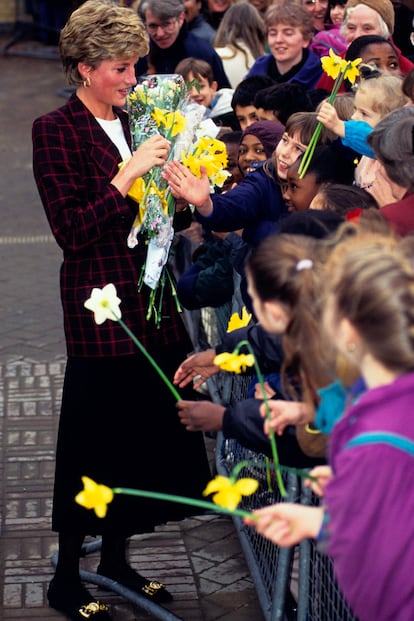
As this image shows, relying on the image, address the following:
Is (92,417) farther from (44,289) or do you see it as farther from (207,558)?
(44,289)

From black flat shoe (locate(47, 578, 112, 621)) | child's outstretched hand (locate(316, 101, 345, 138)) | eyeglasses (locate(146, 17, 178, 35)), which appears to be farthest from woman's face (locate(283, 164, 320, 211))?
eyeglasses (locate(146, 17, 178, 35))

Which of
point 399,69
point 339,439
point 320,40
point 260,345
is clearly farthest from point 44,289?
point 339,439

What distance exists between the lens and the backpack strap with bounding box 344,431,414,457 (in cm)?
220

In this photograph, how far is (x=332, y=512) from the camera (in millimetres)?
2273

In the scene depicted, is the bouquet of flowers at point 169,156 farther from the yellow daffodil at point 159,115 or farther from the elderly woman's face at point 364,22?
the elderly woman's face at point 364,22

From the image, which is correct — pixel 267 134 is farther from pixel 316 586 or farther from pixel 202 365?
pixel 316 586

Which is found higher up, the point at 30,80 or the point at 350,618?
the point at 350,618

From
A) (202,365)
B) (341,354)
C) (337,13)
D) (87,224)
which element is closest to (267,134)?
(87,224)

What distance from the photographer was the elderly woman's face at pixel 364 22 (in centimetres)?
628

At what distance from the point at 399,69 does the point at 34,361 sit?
9.64 ft

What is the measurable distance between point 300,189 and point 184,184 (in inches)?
19.8

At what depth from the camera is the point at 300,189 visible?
4234 millimetres

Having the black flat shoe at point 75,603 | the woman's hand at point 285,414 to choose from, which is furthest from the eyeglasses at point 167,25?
the woman's hand at point 285,414

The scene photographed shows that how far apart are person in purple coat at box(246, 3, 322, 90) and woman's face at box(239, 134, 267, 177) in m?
1.65
